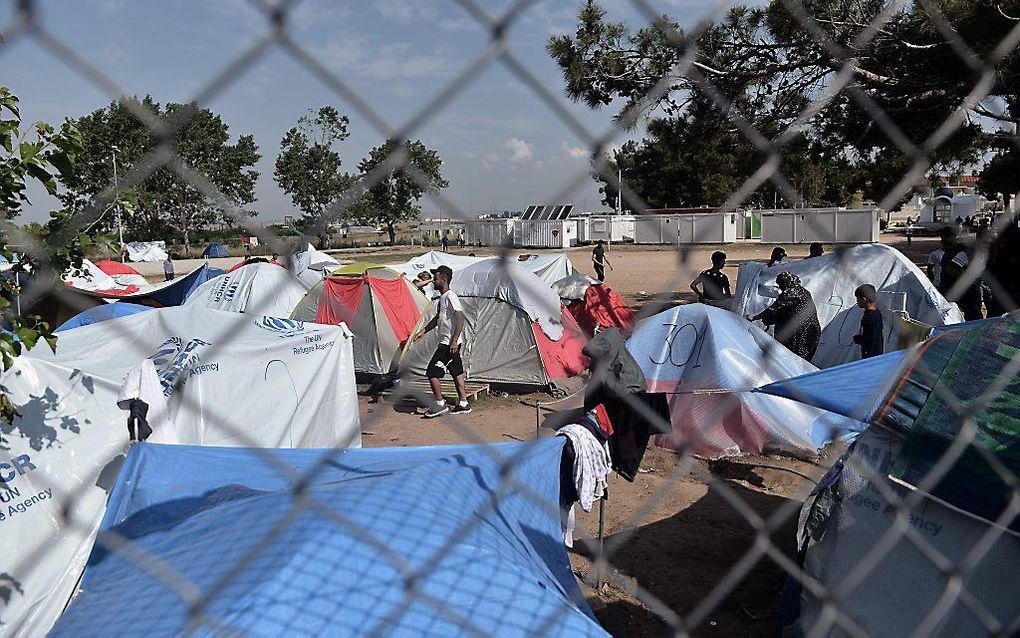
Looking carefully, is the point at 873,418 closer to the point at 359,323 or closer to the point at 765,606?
the point at 765,606

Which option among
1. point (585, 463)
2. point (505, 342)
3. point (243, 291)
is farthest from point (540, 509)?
point (243, 291)

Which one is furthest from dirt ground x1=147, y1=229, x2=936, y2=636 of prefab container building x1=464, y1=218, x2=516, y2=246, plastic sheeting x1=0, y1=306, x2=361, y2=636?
prefab container building x1=464, y1=218, x2=516, y2=246

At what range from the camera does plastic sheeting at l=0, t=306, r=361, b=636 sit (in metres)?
3.25

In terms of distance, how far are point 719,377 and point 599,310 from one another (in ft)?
11.7

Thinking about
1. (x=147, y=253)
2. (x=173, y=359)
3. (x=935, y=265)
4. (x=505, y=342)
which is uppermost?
(x=935, y=265)

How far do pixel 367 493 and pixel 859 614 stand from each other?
1722 millimetres

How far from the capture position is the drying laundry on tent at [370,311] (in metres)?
8.59

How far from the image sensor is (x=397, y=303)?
8.88 meters

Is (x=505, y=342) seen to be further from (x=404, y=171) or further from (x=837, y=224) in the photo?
(x=404, y=171)

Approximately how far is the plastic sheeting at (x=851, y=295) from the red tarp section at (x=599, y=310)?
1.53m

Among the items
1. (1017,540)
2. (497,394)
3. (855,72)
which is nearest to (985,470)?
(1017,540)

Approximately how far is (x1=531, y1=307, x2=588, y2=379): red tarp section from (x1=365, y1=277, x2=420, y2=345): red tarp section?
4.96 feet

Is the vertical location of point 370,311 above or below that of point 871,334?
below

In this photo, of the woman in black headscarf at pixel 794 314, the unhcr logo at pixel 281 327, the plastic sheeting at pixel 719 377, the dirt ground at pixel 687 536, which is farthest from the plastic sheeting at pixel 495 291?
the unhcr logo at pixel 281 327
